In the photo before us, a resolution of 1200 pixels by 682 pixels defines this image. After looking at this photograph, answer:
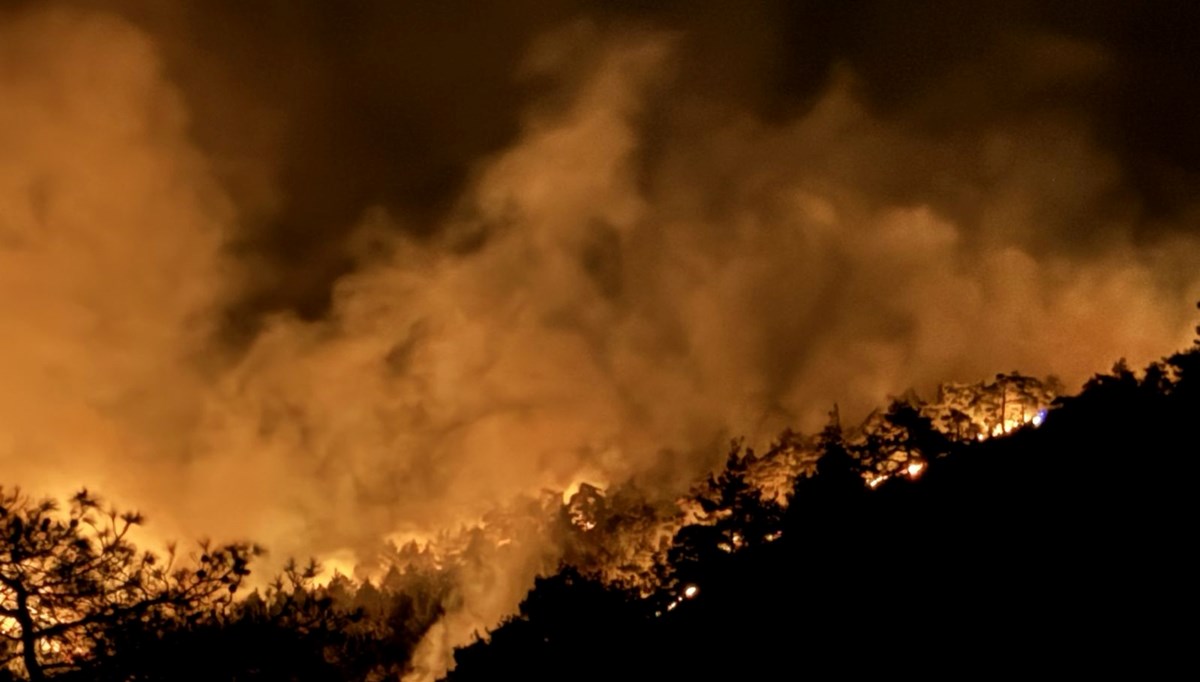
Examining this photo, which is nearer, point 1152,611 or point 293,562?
point 1152,611

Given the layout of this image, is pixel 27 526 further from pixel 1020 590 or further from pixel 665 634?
pixel 1020 590

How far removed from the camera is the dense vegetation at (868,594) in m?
7.96

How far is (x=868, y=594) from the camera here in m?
9.84

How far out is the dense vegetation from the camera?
26.1 ft

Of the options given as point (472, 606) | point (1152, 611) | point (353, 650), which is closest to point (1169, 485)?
point (1152, 611)

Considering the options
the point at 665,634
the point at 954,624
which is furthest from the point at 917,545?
the point at 665,634

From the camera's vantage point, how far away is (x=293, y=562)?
32.1ft

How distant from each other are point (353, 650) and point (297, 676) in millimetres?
918

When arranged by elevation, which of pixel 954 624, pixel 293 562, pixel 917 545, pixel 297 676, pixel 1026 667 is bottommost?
pixel 1026 667

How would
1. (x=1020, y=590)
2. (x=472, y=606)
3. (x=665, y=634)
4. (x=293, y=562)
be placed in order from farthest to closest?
(x=472, y=606) → (x=665, y=634) → (x=293, y=562) → (x=1020, y=590)

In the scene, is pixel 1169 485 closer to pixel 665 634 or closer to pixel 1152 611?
pixel 1152 611

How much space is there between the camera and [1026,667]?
25.5 ft

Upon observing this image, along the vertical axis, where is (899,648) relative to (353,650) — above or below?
below

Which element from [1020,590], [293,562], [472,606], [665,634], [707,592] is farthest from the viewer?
[472,606]
